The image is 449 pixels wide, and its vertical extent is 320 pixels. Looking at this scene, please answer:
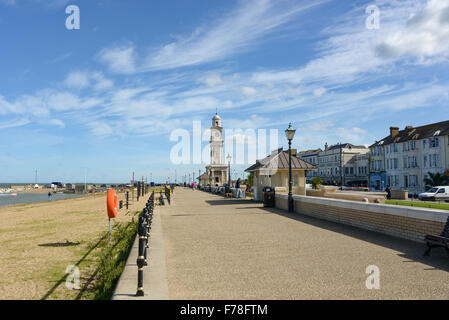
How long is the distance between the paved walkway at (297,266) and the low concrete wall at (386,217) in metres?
0.42

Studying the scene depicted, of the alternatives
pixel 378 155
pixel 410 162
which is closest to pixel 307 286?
pixel 410 162

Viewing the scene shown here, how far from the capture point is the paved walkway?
18.6 feet

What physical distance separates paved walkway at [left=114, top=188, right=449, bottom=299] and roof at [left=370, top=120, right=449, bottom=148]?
49.7 m

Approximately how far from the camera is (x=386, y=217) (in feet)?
37.0

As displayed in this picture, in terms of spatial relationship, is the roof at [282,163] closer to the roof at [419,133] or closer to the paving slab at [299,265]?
the paving slab at [299,265]

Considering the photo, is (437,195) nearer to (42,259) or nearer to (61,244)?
(61,244)

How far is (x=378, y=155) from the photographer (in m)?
71.1

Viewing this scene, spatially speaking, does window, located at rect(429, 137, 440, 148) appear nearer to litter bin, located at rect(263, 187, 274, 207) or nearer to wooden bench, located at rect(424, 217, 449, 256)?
litter bin, located at rect(263, 187, 274, 207)

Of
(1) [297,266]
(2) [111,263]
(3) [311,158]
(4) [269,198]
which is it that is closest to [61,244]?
(2) [111,263]

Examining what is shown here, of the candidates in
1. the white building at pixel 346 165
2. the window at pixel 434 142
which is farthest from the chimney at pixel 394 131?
the white building at pixel 346 165

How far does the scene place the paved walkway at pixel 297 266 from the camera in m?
5.66

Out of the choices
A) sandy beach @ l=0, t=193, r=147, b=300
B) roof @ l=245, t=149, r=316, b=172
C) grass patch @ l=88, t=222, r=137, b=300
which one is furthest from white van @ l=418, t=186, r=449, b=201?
sandy beach @ l=0, t=193, r=147, b=300
